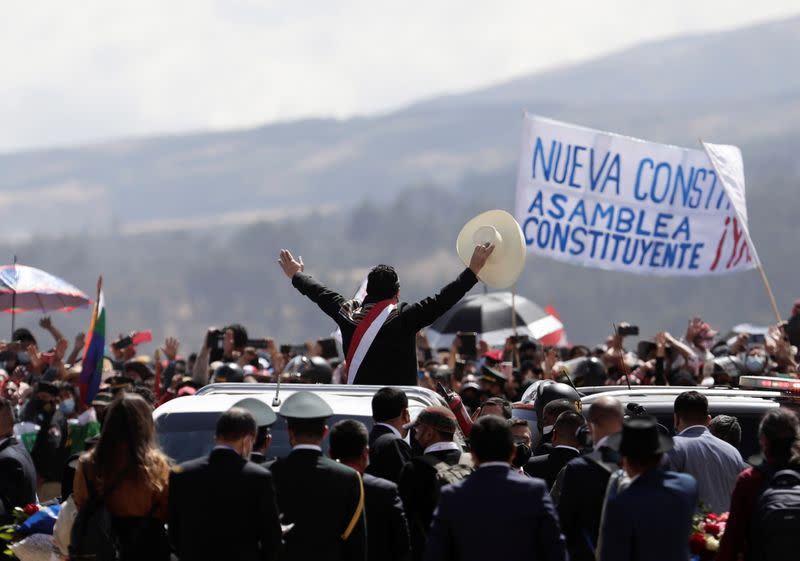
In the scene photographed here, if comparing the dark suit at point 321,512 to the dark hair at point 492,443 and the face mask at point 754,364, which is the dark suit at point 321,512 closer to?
the dark hair at point 492,443

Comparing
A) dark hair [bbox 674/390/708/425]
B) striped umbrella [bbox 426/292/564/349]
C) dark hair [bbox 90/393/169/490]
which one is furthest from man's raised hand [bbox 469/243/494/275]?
striped umbrella [bbox 426/292/564/349]

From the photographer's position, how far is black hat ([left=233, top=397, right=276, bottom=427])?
7172 mm

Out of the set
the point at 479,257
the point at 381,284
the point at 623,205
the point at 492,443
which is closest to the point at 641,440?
the point at 492,443

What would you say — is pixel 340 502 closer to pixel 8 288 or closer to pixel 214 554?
pixel 214 554

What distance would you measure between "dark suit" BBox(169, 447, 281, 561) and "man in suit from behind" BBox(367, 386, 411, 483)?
117 cm

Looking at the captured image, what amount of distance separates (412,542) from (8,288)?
427 inches

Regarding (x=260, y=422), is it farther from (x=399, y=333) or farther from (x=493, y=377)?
(x=493, y=377)

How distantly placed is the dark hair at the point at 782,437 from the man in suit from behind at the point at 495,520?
4.49ft

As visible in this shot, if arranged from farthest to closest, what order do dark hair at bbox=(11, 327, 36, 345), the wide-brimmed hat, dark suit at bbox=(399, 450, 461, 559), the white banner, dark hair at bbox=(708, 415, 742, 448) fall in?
the white banner
dark hair at bbox=(11, 327, 36, 345)
the wide-brimmed hat
dark hair at bbox=(708, 415, 742, 448)
dark suit at bbox=(399, 450, 461, 559)

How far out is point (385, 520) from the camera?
6.94 metres

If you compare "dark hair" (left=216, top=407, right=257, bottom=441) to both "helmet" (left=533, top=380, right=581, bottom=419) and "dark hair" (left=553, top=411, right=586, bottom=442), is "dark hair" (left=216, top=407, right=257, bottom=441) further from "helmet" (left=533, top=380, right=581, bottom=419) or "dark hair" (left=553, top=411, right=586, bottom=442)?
"helmet" (left=533, top=380, right=581, bottom=419)

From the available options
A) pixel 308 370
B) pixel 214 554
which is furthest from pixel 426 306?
pixel 308 370

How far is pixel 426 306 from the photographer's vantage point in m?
9.17

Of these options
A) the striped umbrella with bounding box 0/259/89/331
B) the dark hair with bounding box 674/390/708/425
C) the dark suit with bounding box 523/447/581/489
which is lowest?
the dark suit with bounding box 523/447/581/489
